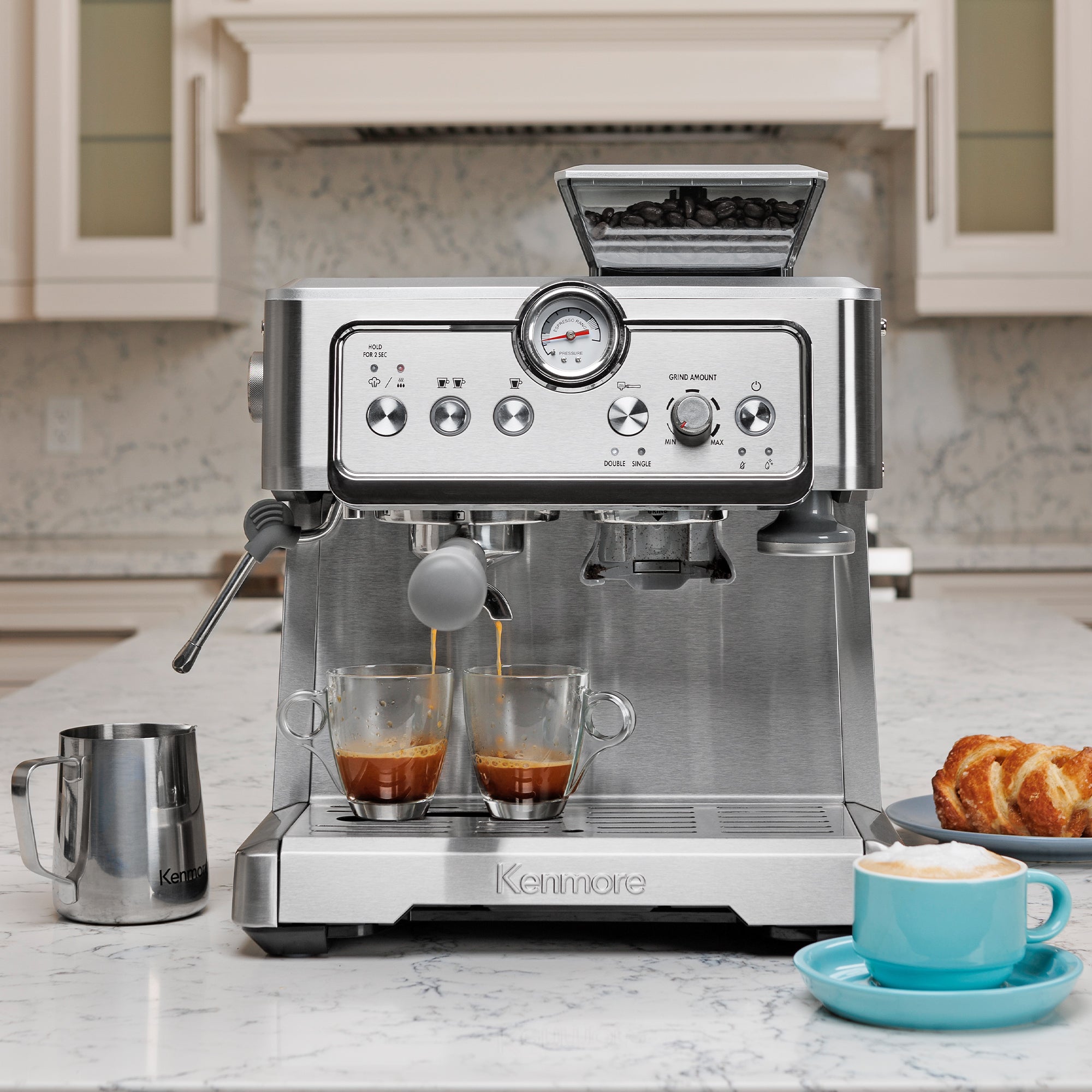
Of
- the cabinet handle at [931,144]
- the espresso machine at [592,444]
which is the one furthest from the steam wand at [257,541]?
the cabinet handle at [931,144]

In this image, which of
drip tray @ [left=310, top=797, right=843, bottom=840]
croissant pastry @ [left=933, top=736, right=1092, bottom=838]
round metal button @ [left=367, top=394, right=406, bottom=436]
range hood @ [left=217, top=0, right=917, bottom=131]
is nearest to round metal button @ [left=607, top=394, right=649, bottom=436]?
round metal button @ [left=367, top=394, right=406, bottom=436]

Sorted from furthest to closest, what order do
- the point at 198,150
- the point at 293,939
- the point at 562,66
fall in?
the point at 198,150 → the point at 562,66 → the point at 293,939

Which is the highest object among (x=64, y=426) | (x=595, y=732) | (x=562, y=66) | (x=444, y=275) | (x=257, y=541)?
(x=562, y=66)

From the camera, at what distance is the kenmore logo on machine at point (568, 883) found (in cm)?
69

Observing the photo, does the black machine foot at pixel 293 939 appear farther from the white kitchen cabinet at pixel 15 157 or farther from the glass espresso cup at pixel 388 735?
the white kitchen cabinet at pixel 15 157

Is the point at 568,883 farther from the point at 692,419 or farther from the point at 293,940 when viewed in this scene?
the point at 692,419

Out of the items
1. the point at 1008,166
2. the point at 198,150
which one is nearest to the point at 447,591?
the point at 198,150

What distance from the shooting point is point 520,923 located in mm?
732

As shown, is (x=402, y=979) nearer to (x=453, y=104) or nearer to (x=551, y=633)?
(x=551, y=633)

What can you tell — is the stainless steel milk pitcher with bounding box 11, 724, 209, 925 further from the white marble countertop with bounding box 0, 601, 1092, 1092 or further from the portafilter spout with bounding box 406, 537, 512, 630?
the portafilter spout with bounding box 406, 537, 512, 630

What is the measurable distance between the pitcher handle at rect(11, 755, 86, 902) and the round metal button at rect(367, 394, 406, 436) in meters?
0.24

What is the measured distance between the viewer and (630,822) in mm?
760

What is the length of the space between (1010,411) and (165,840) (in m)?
2.91

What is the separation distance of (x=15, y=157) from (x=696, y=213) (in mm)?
2581
